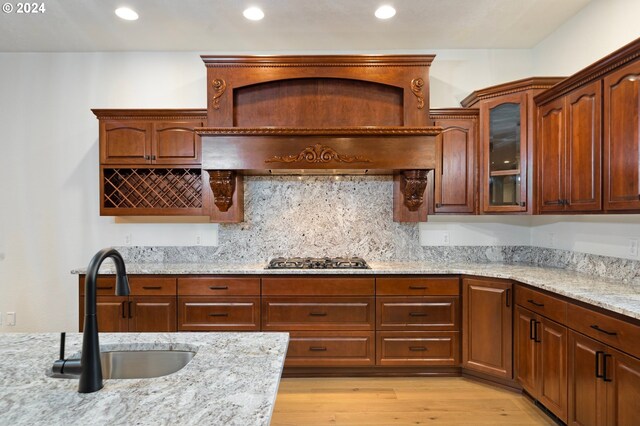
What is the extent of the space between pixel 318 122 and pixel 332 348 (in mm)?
2039

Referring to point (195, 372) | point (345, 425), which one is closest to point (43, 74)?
point (195, 372)

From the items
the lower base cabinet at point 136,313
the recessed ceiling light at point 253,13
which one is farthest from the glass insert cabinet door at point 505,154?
the lower base cabinet at point 136,313

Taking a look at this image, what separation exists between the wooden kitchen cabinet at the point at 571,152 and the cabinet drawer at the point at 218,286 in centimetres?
246

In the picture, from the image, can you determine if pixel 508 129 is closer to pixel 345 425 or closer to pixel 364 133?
pixel 364 133

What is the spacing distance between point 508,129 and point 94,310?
10.7 ft

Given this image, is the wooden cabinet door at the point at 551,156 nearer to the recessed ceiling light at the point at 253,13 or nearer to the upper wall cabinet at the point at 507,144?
the upper wall cabinet at the point at 507,144

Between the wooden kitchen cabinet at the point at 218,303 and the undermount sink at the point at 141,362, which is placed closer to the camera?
the undermount sink at the point at 141,362

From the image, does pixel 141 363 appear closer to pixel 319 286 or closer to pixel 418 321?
pixel 319 286

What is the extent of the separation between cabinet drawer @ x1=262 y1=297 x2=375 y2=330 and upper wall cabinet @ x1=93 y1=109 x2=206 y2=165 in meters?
1.55

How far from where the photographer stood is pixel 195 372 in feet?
3.59

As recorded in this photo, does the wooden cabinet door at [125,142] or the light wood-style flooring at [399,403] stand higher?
the wooden cabinet door at [125,142]

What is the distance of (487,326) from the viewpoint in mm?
2910

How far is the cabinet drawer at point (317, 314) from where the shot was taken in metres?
3.05

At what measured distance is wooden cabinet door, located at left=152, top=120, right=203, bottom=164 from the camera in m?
3.32
